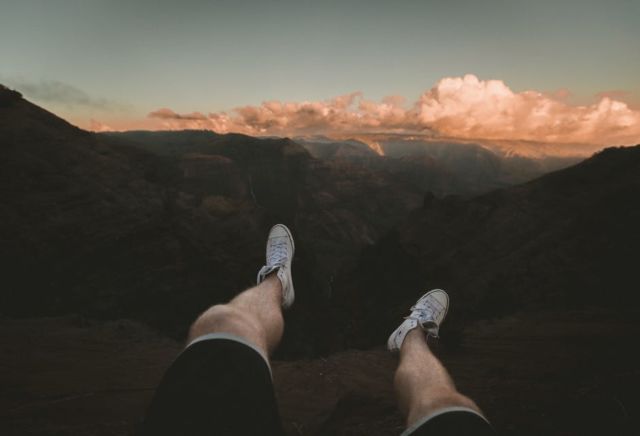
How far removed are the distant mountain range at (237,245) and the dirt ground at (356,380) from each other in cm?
393

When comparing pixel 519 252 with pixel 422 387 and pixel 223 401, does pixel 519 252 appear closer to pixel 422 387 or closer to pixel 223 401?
pixel 422 387

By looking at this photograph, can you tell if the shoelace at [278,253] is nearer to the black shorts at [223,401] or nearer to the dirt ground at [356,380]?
A: the dirt ground at [356,380]

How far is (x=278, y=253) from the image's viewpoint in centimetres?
390

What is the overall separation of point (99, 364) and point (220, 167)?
285ft

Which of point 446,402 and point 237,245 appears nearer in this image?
point 446,402

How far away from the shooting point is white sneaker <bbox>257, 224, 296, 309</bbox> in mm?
2909

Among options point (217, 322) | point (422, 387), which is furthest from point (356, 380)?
point (217, 322)

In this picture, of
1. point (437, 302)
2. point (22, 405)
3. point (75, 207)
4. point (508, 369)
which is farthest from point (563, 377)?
point (75, 207)

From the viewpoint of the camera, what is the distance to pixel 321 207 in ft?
328

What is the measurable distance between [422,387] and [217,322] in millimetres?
1169

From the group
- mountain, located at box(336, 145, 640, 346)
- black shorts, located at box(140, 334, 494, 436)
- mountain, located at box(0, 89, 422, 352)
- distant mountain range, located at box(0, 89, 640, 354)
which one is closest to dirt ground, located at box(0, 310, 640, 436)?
black shorts, located at box(140, 334, 494, 436)

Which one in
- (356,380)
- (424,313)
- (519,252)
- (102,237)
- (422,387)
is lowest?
(519,252)

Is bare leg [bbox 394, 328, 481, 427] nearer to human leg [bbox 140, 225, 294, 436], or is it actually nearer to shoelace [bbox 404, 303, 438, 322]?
human leg [bbox 140, 225, 294, 436]

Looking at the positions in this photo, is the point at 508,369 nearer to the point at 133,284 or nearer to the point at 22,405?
the point at 22,405
